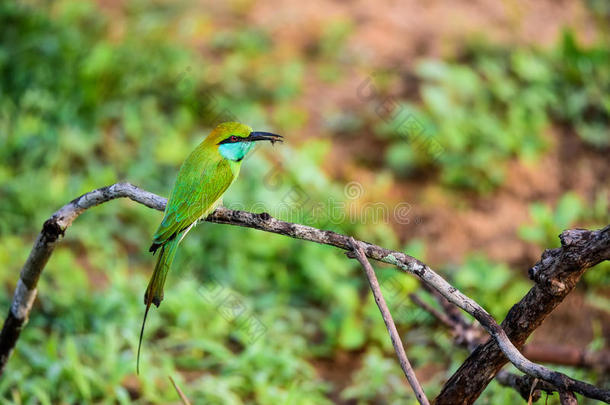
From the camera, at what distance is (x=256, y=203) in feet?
15.4

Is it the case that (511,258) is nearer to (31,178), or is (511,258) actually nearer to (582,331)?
(582,331)

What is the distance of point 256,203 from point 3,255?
1731mm

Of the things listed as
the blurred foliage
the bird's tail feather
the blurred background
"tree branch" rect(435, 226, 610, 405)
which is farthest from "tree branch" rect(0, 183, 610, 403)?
the blurred foliage

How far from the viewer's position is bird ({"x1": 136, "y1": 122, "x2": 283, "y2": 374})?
8.28 ft

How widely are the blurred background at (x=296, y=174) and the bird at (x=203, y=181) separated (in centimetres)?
120

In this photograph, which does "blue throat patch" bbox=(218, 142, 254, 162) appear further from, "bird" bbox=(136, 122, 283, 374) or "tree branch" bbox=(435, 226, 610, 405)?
"tree branch" bbox=(435, 226, 610, 405)

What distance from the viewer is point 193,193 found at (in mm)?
2598

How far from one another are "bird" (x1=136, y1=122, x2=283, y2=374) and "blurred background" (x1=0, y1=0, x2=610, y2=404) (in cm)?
120

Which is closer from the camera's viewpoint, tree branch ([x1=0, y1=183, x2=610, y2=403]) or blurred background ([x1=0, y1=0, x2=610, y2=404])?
tree branch ([x1=0, y1=183, x2=610, y2=403])

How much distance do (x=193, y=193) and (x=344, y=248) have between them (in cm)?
86

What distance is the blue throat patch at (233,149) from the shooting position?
2709 millimetres

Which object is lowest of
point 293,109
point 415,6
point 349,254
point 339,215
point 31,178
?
point 349,254

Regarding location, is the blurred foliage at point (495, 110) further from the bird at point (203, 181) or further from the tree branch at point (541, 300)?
the tree branch at point (541, 300)

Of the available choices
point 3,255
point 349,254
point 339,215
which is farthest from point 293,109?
point 349,254
